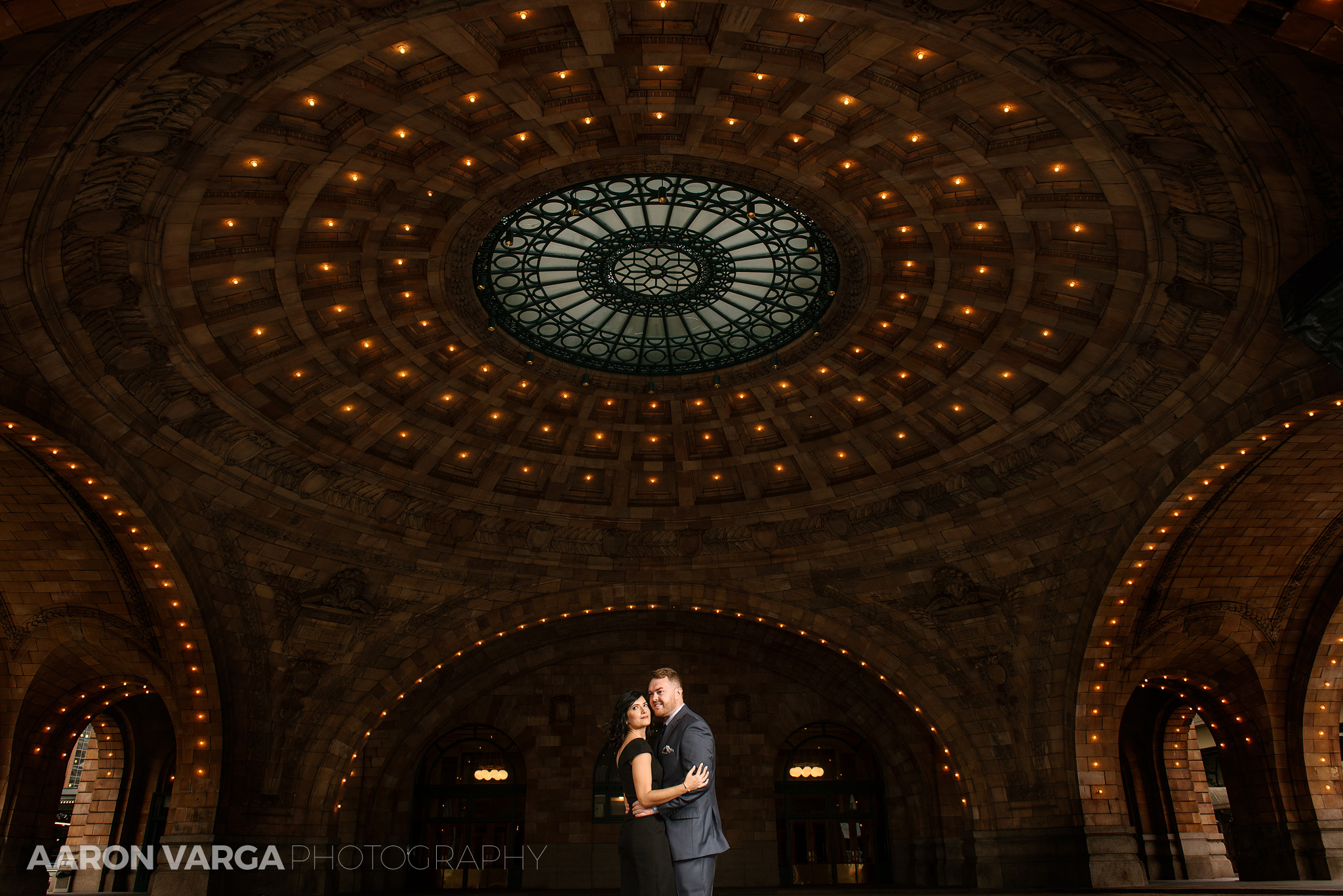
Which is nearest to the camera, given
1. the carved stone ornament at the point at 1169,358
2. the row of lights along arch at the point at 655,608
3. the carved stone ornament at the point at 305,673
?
the carved stone ornament at the point at 1169,358

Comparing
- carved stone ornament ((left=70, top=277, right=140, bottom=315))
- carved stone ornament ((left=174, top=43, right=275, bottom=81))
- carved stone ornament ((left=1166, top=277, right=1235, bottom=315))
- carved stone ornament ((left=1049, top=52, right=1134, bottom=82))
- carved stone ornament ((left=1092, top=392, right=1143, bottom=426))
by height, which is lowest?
carved stone ornament ((left=1092, top=392, right=1143, bottom=426))

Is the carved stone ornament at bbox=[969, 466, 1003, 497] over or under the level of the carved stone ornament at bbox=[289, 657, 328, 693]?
over

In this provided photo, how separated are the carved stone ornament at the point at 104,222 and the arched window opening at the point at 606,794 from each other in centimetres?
1802

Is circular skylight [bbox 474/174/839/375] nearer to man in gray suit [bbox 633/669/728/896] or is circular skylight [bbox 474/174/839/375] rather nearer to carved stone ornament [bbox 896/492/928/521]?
carved stone ornament [bbox 896/492/928/521]

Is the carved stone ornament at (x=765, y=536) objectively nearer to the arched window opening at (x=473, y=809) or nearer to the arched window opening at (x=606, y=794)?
the arched window opening at (x=606, y=794)

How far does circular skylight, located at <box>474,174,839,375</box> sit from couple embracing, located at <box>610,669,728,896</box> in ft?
42.5

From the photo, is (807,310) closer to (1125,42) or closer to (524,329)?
(524,329)

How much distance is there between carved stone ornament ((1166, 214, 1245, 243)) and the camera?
14.0 meters

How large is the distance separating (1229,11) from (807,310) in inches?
523

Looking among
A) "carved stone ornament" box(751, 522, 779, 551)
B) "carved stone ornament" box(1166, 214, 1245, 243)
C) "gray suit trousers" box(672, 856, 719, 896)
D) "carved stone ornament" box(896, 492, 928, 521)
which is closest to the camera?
"gray suit trousers" box(672, 856, 719, 896)

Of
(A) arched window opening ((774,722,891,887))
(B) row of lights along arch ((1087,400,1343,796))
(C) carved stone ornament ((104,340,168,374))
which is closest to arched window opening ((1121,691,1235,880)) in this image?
(B) row of lights along arch ((1087,400,1343,796))

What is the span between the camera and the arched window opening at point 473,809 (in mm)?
25469

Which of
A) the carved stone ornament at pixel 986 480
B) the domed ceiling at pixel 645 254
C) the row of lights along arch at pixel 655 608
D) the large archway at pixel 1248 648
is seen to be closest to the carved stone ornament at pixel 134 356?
the domed ceiling at pixel 645 254

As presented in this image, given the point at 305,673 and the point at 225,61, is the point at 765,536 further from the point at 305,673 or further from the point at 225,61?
the point at 225,61
